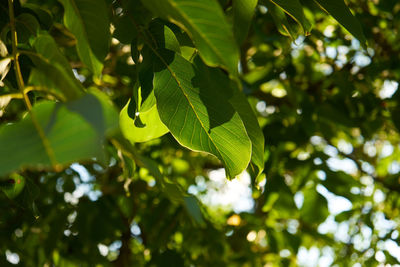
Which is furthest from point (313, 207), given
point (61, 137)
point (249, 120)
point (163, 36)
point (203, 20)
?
point (61, 137)

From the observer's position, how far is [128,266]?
6.76ft

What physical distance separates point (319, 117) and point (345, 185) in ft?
0.90

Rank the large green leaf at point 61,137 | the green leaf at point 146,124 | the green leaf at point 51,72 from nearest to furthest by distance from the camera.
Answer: the large green leaf at point 61,137, the green leaf at point 51,72, the green leaf at point 146,124

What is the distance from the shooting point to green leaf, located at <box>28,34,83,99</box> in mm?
450

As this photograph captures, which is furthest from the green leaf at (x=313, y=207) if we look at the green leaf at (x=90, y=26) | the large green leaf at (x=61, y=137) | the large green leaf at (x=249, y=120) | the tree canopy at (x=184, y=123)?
the large green leaf at (x=61, y=137)

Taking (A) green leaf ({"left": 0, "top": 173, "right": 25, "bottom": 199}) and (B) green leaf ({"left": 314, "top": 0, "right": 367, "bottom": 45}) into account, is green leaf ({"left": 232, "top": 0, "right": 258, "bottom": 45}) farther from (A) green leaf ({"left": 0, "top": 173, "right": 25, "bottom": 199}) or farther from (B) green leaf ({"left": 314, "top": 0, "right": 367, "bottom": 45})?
(A) green leaf ({"left": 0, "top": 173, "right": 25, "bottom": 199})

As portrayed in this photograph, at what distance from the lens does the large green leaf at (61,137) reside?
339 mm

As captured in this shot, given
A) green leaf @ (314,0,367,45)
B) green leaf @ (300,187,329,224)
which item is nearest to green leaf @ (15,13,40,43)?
green leaf @ (314,0,367,45)

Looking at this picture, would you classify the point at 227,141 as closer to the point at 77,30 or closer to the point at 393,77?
the point at 77,30

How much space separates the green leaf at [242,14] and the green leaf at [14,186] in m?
0.44

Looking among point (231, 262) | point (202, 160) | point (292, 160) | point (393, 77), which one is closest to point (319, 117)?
point (292, 160)

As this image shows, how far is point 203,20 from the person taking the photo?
1.55ft

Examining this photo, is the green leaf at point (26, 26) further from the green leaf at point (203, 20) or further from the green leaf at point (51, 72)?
the green leaf at point (203, 20)

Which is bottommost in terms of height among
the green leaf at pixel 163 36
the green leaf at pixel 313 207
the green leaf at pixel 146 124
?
the green leaf at pixel 313 207
